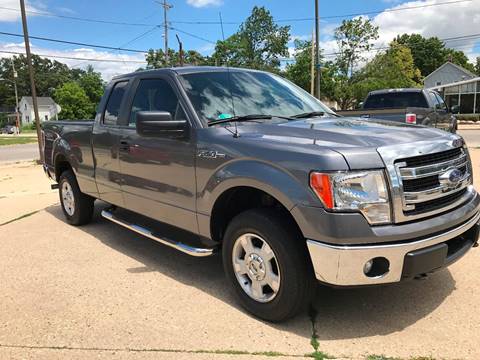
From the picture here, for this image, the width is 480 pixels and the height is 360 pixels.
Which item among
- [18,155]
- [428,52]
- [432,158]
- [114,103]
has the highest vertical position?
[428,52]

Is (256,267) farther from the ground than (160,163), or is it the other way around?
(160,163)

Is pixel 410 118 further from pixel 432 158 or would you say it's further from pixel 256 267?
pixel 256 267

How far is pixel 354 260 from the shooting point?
2926 mm

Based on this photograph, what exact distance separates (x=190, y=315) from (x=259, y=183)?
1.20m

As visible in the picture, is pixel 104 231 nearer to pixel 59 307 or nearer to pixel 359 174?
pixel 59 307

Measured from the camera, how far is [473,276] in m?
4.20

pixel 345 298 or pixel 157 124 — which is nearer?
pixel 157 124

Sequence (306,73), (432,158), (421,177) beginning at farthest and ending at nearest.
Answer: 1. (306,73)
2. (432,158)
3. (421,177)

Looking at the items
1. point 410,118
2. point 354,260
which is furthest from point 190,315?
point 410,118

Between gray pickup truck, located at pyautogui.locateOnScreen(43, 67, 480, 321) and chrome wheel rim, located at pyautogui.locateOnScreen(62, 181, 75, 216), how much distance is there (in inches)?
66.9

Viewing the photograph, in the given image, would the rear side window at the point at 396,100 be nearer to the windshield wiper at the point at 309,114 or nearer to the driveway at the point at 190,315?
the driveway at the point at 190,315

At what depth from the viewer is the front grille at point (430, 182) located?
9.86ft

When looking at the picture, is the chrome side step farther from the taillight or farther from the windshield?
the taillight

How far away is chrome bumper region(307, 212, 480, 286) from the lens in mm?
2912
